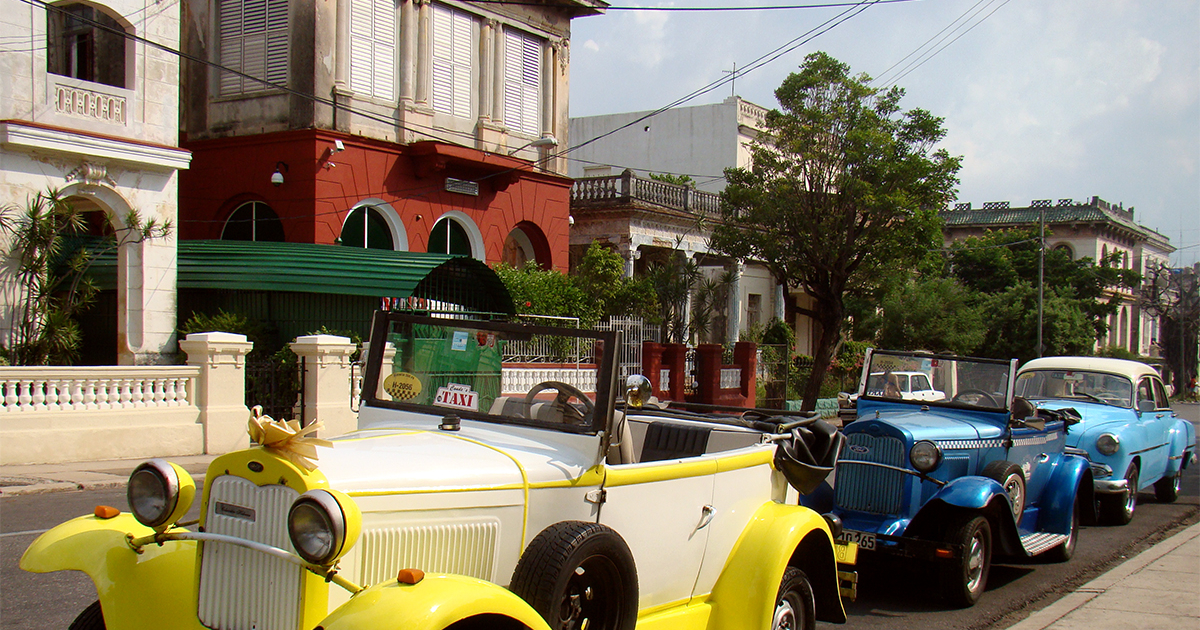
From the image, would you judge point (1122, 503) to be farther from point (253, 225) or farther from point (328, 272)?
point (253, 225)

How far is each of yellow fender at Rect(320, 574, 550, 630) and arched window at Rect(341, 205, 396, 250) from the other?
17862 millimetres

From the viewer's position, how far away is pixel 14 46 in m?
14.4

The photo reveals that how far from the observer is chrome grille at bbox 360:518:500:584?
339 cm

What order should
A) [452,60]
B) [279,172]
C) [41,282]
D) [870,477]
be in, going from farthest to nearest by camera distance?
[452,60], [279,172], [41,282], [870,477]

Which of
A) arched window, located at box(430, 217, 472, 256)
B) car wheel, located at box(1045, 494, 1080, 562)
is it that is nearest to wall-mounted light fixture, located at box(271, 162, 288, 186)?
arched window, located at box(430, 217, 472, 256)

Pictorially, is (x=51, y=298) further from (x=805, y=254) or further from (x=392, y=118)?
(x=805, y=254)

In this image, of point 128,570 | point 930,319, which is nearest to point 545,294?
point 930,319

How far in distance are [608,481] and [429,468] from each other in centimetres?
83

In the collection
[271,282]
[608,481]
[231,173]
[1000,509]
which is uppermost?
[231,173]

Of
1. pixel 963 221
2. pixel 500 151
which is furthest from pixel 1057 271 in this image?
pixel 500 151

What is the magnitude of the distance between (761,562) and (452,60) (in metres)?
19.3

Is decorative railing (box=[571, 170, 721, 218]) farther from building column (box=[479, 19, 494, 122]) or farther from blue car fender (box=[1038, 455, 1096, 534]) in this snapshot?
blue car fender (box=[1038, 455, 1096, 534])

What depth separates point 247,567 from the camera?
3.32 meters

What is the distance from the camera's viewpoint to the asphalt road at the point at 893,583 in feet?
20.2
